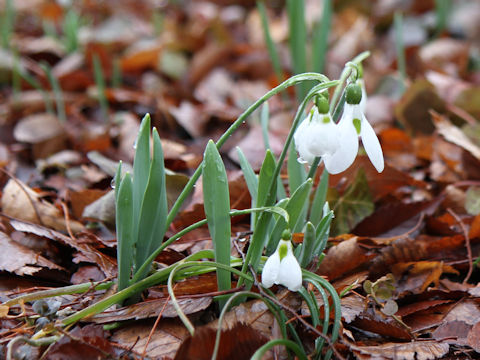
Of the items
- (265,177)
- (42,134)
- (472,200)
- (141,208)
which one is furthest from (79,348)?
(42,134)

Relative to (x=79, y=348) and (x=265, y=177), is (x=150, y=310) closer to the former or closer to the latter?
(x=79, y=348)

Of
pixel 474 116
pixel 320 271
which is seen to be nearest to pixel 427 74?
pixel 474 116

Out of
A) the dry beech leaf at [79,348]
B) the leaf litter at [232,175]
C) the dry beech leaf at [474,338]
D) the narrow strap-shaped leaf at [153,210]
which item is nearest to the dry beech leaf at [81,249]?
the leaf litter at [232,175]

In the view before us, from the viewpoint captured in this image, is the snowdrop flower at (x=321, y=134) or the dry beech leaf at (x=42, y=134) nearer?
the snowdrop flower at (x=321, y=134)

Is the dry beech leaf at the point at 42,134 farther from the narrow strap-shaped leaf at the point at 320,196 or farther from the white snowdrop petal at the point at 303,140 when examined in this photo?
the white snowdrop petal at the point at 303,140

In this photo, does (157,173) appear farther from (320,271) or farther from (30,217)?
(30,217)
